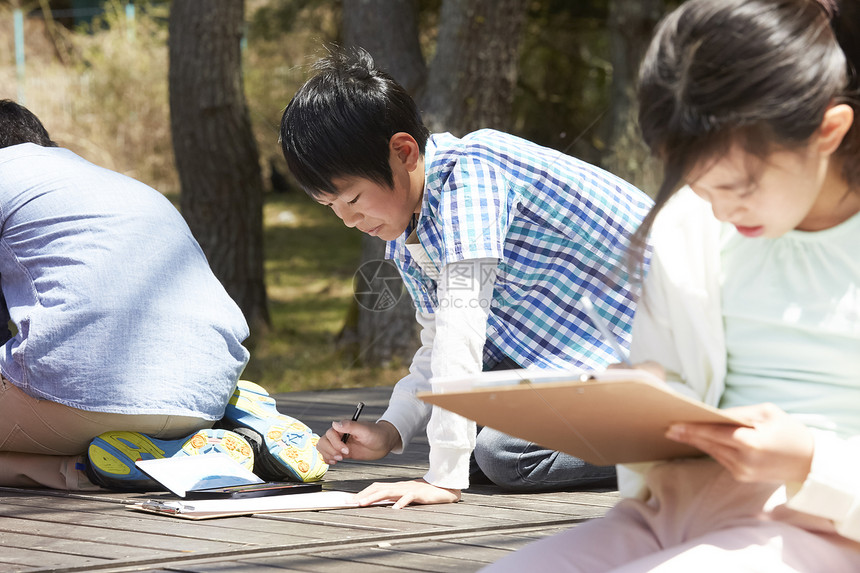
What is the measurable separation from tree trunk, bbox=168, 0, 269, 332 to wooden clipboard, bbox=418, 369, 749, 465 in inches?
177

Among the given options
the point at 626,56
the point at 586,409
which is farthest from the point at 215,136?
the point at 586,409

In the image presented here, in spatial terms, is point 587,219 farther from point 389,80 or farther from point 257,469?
point 257,469

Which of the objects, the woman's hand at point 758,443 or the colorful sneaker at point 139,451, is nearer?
the woman's hand at point 758,443

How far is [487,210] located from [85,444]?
1.11m

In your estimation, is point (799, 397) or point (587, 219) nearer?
point (799, 397)

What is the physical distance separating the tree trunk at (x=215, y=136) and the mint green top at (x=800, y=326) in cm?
453

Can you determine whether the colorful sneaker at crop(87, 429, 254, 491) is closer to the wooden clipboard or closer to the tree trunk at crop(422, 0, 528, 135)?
the wooden clipboard

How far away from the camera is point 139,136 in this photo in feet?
36.0

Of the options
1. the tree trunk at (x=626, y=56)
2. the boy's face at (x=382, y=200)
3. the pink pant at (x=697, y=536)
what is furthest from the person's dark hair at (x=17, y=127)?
the tree trunk at (x=626, y=56)

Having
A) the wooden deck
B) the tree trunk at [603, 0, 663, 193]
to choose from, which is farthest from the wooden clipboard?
the tree trunk at [603, 0, 663, 193]

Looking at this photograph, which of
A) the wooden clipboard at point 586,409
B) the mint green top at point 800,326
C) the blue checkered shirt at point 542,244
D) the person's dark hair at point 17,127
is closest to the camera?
the wooden clipboard at point 586,409

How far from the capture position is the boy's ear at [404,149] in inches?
85.7

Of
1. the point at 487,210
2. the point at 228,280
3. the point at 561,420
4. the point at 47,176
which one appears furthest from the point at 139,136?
the point at 561,420

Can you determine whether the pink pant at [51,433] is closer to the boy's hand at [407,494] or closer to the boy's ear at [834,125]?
the boy's hand at [407,494]
